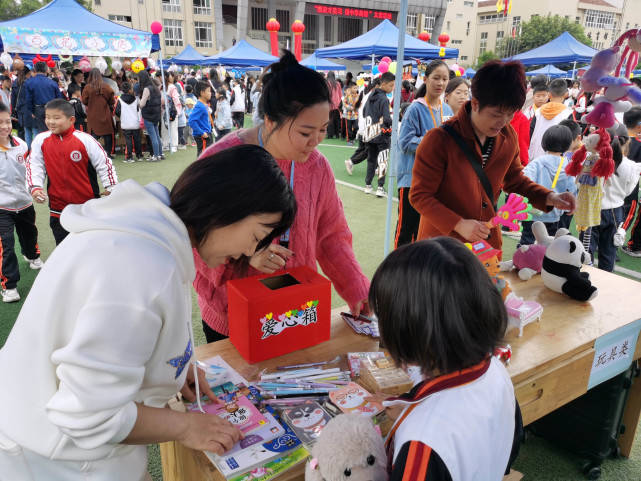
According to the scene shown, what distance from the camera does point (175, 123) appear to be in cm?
952

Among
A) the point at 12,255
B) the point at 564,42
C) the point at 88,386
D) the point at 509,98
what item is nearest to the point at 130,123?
the point at 12,255

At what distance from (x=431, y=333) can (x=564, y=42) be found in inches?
637

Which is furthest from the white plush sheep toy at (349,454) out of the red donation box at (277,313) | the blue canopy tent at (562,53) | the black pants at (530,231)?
the blue canopy tent at (562,53)

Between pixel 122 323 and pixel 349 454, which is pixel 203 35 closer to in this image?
pixel 122 323

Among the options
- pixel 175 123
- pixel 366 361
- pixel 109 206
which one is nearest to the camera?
pixel 109 206

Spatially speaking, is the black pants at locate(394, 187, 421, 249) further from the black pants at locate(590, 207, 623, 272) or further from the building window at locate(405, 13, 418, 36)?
the building window at locate(405, 13, 418, 36)

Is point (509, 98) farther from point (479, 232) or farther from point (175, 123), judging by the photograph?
point (175, 123)

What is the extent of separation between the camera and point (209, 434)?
943 millimetres

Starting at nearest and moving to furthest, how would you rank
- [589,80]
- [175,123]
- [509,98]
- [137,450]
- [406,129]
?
[137,450] < [509,98] < [589,80] < [406,129] < [175,123]

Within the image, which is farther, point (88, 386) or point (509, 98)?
point (509, 98)

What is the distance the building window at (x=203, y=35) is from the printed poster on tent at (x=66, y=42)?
105 feet

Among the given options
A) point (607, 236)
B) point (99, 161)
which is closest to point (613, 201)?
point (607, 236)

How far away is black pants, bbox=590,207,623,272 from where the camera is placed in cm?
364

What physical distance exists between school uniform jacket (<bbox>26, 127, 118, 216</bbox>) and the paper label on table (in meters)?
3.31
